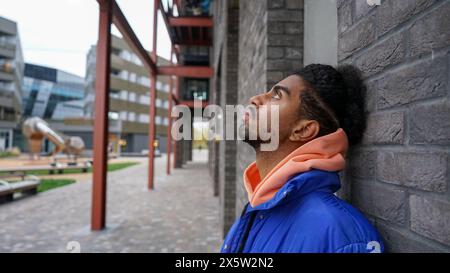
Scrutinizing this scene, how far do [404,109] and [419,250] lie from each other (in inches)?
16.2

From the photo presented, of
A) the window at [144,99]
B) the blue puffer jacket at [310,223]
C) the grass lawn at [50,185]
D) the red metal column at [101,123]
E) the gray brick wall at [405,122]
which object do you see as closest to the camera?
the gray brick wall at [405,122]

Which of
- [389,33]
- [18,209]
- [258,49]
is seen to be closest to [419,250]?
[389,33]

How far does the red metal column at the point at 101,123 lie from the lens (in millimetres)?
4297

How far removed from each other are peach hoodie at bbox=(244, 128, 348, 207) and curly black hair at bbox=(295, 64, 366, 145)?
Answer: 2.4 inches

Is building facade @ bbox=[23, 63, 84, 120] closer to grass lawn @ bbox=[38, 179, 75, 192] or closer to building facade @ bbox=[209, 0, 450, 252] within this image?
grass lawn @ bbox=[38, 179, 75, 192]

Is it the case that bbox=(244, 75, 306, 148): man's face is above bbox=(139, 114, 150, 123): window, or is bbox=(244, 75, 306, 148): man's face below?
below

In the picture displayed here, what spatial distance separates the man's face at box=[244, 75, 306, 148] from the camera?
1.09 m

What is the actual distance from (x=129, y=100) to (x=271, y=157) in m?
40.9

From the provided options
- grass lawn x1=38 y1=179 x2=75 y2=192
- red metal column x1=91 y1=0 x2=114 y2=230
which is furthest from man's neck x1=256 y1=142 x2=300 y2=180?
grass lawn x1=38 y1=179 x2=75 y2=192

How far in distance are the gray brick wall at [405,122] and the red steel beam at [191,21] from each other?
1021cm

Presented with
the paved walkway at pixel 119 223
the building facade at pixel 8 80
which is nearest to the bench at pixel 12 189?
the paved walkway at pixel 119 223

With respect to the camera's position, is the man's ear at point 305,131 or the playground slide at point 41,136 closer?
the man's ear at point 305,131

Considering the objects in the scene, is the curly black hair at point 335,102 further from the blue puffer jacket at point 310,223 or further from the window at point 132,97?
the window at point 132,97

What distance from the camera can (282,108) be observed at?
1.10 m
